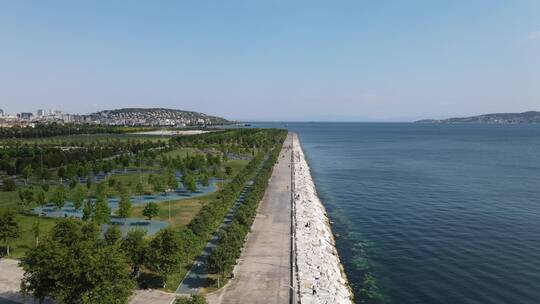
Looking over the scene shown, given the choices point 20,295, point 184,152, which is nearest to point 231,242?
point 20,295

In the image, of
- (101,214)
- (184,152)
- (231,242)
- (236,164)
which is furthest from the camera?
(184,152)

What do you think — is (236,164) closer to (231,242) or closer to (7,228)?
(7,228)

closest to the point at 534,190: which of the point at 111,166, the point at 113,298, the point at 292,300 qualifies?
the point at 292,300

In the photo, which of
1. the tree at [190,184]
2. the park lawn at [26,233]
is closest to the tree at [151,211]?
the park lawn at [26,233]

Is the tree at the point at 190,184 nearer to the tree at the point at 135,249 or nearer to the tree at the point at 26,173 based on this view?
the tree at the point at 26,173

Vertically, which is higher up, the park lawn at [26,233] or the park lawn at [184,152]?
the park lawn at [184,152]

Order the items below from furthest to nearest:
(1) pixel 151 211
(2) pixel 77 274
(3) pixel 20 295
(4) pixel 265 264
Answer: (1) pixel 151 211 → (4) pixel 265 264 → (3) pixel 20 295 → (2) pixel 77 274

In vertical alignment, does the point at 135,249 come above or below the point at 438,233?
above
